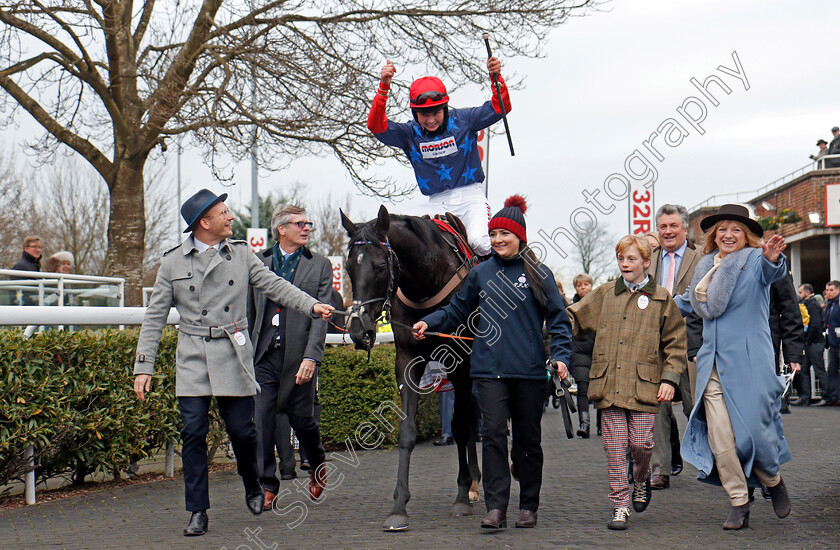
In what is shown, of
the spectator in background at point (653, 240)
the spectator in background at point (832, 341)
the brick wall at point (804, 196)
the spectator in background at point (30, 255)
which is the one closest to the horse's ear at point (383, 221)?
the spectator in background at point (653, 240)

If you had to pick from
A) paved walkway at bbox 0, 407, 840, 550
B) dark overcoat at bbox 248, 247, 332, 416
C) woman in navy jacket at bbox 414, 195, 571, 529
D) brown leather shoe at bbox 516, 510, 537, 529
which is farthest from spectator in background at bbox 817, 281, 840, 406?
dark overcoat at bbox 248, 247, 332, 416

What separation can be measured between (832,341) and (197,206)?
12985mm

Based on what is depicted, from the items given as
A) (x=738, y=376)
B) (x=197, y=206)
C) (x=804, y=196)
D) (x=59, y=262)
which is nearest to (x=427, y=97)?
(x=197, y=206)

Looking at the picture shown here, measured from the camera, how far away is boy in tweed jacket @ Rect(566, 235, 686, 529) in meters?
5.96

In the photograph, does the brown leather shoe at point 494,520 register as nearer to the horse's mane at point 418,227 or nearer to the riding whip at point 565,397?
the riding whip at point 565,397

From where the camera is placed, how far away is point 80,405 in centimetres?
683

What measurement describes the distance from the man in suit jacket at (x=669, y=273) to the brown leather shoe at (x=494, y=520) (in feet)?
7.17

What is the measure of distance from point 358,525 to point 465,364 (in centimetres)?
137

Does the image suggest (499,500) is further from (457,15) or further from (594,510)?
(457,15)

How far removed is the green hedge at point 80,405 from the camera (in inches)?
Answer: 245

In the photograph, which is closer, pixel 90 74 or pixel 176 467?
pixel 176 467

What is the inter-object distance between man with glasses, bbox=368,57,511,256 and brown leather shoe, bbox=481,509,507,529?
214cm

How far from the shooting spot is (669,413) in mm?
7758

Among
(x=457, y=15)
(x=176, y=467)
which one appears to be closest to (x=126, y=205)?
(x=457, y=15)
